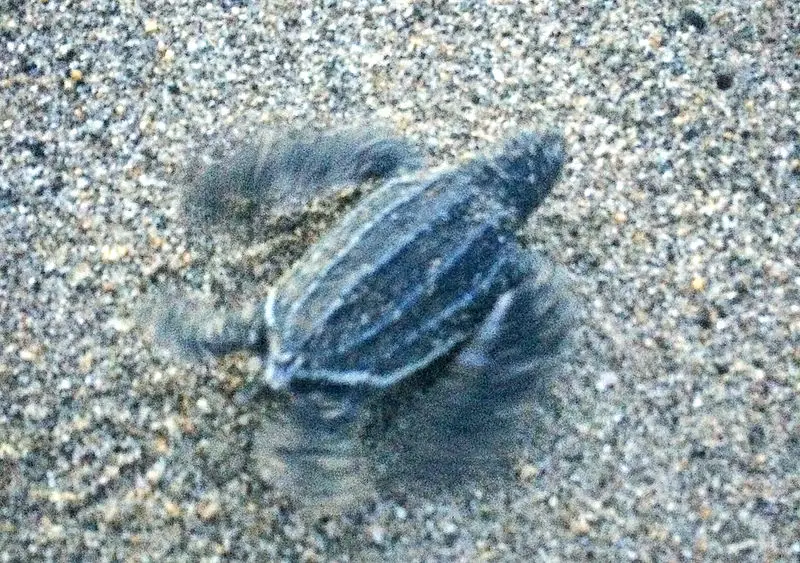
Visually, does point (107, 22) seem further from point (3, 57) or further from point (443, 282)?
point (443, 282)

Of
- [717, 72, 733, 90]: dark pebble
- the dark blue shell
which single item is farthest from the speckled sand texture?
the dark blue shell

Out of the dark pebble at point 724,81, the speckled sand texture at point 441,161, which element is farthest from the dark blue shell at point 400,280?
the dark pebble at point 724,81

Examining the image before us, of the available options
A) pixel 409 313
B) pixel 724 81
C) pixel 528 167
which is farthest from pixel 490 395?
pixel 724 81

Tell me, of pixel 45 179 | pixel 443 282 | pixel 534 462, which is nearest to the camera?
pixel 443 282

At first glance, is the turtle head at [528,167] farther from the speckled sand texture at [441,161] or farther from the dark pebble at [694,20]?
the dark pebble at [694,20]

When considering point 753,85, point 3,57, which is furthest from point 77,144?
point 753,85

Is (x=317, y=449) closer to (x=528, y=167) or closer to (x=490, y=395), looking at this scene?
(x=490, y=395)
